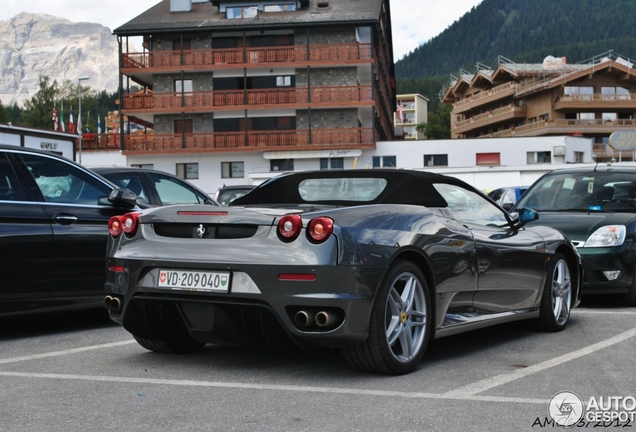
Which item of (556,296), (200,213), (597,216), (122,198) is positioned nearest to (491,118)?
(597,216)

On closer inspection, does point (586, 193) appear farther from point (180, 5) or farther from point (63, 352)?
point (180, 5)

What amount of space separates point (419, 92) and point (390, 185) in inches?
7618

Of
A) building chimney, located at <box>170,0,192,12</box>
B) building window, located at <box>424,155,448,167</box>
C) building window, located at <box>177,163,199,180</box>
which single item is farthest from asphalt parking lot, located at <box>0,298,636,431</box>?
building chimney, located at <box>170,0,192,12</box>

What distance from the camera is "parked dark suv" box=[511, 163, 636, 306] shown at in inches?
370

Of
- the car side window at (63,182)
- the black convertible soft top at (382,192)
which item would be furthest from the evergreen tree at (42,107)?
the black convertible soft top at (382,192)

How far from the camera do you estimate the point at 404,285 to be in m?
5.62

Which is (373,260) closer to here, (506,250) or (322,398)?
(322,398)

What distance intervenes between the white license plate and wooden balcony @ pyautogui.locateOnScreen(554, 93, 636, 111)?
262 feet

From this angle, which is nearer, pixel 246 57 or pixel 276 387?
pixel 276 387

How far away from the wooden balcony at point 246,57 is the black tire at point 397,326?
5012cm

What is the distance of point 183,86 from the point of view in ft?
188

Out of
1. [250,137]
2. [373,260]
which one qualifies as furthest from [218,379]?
[250,137]

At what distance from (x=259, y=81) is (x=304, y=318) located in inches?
2096

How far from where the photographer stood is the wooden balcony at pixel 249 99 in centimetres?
5528
